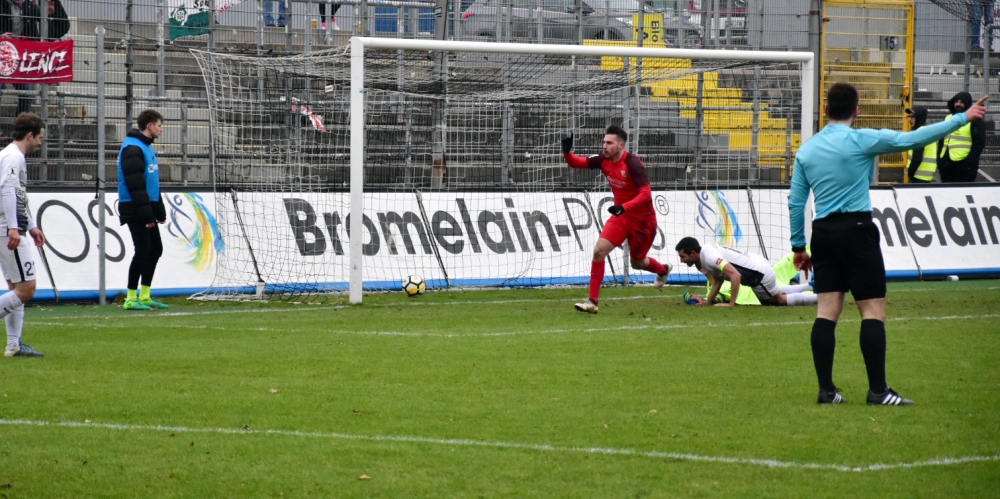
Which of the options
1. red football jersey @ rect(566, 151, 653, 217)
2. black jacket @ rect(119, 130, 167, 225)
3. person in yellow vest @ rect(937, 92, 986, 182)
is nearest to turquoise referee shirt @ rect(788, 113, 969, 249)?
red football jersey @ rect(566, 151, 653, 217)

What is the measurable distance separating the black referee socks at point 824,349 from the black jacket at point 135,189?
8.56 m

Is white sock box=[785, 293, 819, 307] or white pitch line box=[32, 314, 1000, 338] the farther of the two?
white sock box=[785, 293, 819, 307]

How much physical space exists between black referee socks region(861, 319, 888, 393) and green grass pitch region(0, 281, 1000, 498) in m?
0.21

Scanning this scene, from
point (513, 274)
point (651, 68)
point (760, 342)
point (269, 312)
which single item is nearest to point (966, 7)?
point (651, 68)

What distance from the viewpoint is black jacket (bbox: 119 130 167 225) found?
13461 mm

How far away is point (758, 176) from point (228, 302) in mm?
8382

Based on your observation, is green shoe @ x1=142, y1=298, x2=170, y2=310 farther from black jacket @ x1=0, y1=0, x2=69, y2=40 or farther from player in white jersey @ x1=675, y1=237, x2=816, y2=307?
player in white jersey @ x1=675, y1=237, x2=816, y2=307

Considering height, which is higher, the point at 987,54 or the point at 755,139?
the point at 987,54

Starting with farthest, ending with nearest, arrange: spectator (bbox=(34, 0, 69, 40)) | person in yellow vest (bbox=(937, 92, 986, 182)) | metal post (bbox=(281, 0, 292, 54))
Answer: person in yellow vest (bbox=(937, 92, 986, 182))
metal post (bbox=(281, 0, 292, 54))
spectator (bbox=(34, 0, 69, 40))

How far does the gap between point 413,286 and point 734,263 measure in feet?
13.4

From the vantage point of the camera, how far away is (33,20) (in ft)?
52.9

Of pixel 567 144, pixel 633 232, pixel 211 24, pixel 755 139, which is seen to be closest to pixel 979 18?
pixel 755 139

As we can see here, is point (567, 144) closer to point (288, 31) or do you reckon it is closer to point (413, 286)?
point (413, 286)

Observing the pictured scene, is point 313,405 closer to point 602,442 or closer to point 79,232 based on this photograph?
point 602,442
